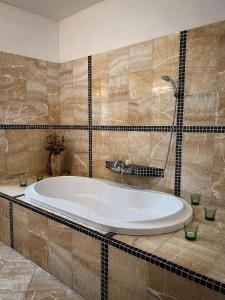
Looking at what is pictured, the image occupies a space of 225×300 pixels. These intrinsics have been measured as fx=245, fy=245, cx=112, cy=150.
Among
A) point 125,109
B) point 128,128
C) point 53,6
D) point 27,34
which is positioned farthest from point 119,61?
point 27,34

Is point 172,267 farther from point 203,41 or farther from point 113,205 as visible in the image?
point 203,41

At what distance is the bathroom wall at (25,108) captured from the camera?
2941 millimetres

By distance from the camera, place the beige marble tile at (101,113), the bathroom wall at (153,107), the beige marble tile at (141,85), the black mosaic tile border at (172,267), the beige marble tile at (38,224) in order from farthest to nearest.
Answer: the beige marble tile at (101,113) < the beige marble tile at (141,85) < the bathroom wall at (153,107) < the beige marble tile at (38,224) < the black mosaic tile border at (172,267)

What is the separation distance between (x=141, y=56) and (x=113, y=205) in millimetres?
1599

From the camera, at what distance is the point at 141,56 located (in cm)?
252

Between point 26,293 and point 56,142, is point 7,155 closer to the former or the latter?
point 56,142

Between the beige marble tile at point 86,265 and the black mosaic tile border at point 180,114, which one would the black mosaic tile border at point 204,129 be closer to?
the black mosaic tile border at point 180,114

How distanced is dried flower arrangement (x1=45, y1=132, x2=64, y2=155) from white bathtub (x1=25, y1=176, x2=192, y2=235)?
1.56ft

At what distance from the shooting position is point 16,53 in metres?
2.97

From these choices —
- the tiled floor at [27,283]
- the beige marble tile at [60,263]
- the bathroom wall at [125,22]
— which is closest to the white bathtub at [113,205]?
the beige marble tile at [60,263]

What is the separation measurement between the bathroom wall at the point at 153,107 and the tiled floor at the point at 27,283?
1.25 metres

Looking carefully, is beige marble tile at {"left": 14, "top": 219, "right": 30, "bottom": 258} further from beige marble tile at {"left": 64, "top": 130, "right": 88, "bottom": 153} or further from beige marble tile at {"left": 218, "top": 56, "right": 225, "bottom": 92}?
beige marble tile at {"left": 218, "top": 56, "right": 225, "bottom": 92}

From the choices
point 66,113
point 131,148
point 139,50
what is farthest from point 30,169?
point 139,50

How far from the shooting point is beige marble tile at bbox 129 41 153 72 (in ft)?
8.07
